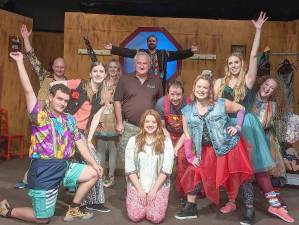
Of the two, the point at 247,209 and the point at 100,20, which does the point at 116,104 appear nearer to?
the point at 247,209

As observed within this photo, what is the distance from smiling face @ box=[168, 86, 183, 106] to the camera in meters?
4.07

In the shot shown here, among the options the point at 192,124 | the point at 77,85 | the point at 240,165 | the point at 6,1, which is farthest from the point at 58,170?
the point at 6,1

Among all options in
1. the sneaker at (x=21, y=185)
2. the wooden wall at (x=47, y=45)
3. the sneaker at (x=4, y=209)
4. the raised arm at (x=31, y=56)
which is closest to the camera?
the sneaker at (x=4, y=209)

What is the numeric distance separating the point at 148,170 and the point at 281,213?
4.13 ft

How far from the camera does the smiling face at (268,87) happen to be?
163 inches

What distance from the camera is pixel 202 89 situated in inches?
148

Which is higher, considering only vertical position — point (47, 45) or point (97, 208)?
point (47, 45)

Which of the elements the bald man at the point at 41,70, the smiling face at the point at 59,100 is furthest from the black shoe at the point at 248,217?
the bald man at the point at 41,70

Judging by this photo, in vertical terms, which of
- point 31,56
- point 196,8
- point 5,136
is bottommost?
point 5,136

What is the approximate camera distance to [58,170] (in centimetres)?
355

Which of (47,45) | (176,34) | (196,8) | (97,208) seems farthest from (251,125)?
(47,45)

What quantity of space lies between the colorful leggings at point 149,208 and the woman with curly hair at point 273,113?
4.13 feet

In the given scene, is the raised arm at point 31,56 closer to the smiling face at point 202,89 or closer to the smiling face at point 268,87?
the smiling face at point 202,89

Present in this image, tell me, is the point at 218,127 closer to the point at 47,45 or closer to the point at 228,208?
the point at 228,208
